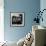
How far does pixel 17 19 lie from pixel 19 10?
38 centimetres

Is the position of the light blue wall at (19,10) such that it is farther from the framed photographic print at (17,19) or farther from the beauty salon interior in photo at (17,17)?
the framed photographic print at (17,19)

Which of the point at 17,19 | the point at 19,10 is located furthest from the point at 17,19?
the point at 19,10

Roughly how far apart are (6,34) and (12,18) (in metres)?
0.70

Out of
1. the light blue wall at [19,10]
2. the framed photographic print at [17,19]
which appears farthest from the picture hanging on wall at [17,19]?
the light blue wall at [19,10]

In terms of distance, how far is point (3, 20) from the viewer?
5730mm

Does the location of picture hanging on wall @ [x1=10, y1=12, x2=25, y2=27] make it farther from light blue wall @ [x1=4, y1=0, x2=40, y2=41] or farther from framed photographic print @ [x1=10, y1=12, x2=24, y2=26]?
light blue wall @ [x1=4, y1=0, x2=40, y2=41]

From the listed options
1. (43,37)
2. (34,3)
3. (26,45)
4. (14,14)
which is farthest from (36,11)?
(43,37)

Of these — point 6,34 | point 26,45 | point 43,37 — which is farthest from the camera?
point 6,34

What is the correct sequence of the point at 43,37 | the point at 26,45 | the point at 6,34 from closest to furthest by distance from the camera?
the point at 43,37, the point at 26,45, the point at 6,34

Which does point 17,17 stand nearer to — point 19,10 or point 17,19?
point 17,19

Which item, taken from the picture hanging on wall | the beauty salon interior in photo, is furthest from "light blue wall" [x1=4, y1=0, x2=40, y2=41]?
the picture hanging on wall

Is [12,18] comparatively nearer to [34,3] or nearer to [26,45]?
[34,3]

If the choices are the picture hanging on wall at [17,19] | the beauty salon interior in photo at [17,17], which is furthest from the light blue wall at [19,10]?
the picture hanging on wall at [17,19]

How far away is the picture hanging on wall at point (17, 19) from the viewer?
5.74 metres
